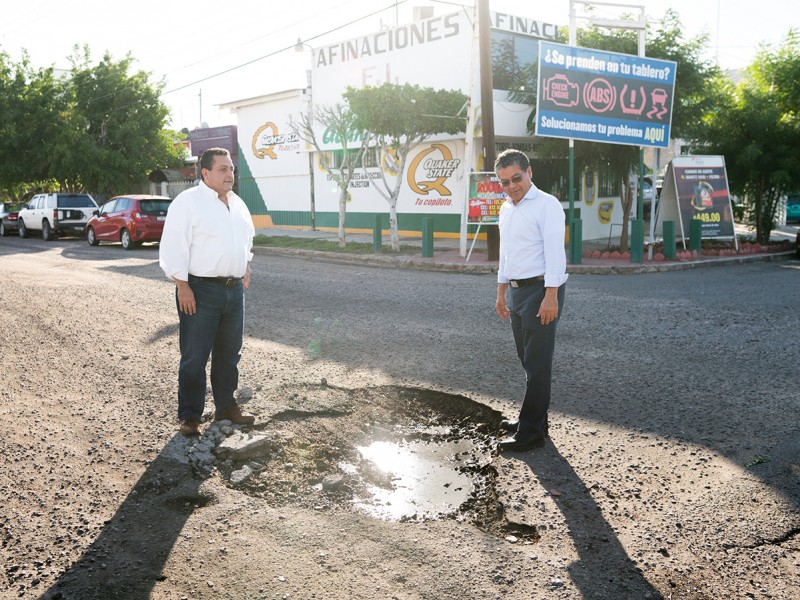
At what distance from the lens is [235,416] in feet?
16.1

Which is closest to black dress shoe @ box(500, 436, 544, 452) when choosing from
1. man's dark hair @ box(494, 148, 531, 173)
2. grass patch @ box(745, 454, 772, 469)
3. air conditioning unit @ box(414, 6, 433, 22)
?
grass patch @ box(745, 454, 772, 469)

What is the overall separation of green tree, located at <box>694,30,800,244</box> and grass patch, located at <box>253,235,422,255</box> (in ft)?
27.9

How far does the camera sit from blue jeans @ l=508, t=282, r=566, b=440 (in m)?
4.56

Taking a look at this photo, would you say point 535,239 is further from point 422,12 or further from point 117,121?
point 117,121

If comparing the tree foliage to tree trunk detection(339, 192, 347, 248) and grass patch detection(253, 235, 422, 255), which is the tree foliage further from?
tree trunk detection(339, 192, 347, 248)

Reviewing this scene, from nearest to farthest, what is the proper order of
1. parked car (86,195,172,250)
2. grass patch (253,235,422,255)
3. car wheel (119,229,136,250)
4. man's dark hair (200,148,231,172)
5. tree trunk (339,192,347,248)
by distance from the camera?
man's dark hair (200,148,231,172) → grass patch (253,235,422,255) → tree trunk (339,192,347,248) → parked car (86,195,172,250) → car wheel (119,229,136,250)

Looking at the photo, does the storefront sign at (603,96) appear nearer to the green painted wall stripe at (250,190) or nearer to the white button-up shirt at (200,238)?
the white button-up shirt at (200,238)

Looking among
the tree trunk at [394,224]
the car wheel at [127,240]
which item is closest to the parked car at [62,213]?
the car wheel at [127,240]

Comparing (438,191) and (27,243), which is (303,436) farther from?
(27,243)

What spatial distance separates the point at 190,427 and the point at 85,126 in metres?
32.5

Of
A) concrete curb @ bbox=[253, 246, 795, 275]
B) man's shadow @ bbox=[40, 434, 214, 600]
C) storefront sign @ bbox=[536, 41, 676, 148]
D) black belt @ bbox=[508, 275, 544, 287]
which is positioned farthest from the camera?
storefront sign @ bbox=[536, 41, 676, 148]

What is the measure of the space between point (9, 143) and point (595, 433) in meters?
33.0

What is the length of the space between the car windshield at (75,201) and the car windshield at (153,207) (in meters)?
6.07

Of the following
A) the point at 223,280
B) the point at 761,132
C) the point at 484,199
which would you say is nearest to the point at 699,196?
the point at 761,132
